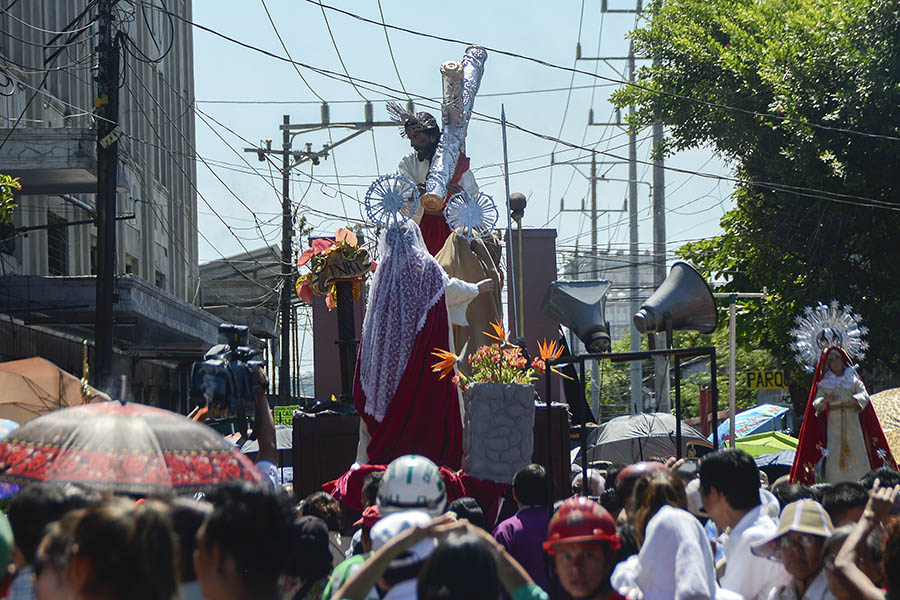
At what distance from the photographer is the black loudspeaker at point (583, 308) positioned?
1672 centimetres

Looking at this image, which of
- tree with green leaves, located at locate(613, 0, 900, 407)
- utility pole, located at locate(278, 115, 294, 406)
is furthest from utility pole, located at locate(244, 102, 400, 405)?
tree with green leaves, located at locate(613, 0, 900, 407)

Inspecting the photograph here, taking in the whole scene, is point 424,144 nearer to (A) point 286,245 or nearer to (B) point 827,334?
(B) point 827,334

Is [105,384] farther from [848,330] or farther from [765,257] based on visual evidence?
[765,257]

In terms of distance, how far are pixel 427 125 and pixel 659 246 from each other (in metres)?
13.6

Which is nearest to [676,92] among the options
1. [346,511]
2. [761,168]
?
[761,168]

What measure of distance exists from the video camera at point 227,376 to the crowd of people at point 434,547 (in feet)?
4.82

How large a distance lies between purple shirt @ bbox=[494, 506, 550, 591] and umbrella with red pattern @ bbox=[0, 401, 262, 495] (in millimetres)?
2013

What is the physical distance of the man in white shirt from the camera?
488 cm

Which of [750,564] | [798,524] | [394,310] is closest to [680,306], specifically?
[394,310]

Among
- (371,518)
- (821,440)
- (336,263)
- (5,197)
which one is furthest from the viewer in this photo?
(5,197)

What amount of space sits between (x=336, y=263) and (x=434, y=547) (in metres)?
7.69

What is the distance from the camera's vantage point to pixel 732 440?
9.65 m

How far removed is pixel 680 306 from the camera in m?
11.9

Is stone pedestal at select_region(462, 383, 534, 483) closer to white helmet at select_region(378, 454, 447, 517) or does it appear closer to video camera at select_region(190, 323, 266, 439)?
video camera at select_region(190, 323, 266, 439)
